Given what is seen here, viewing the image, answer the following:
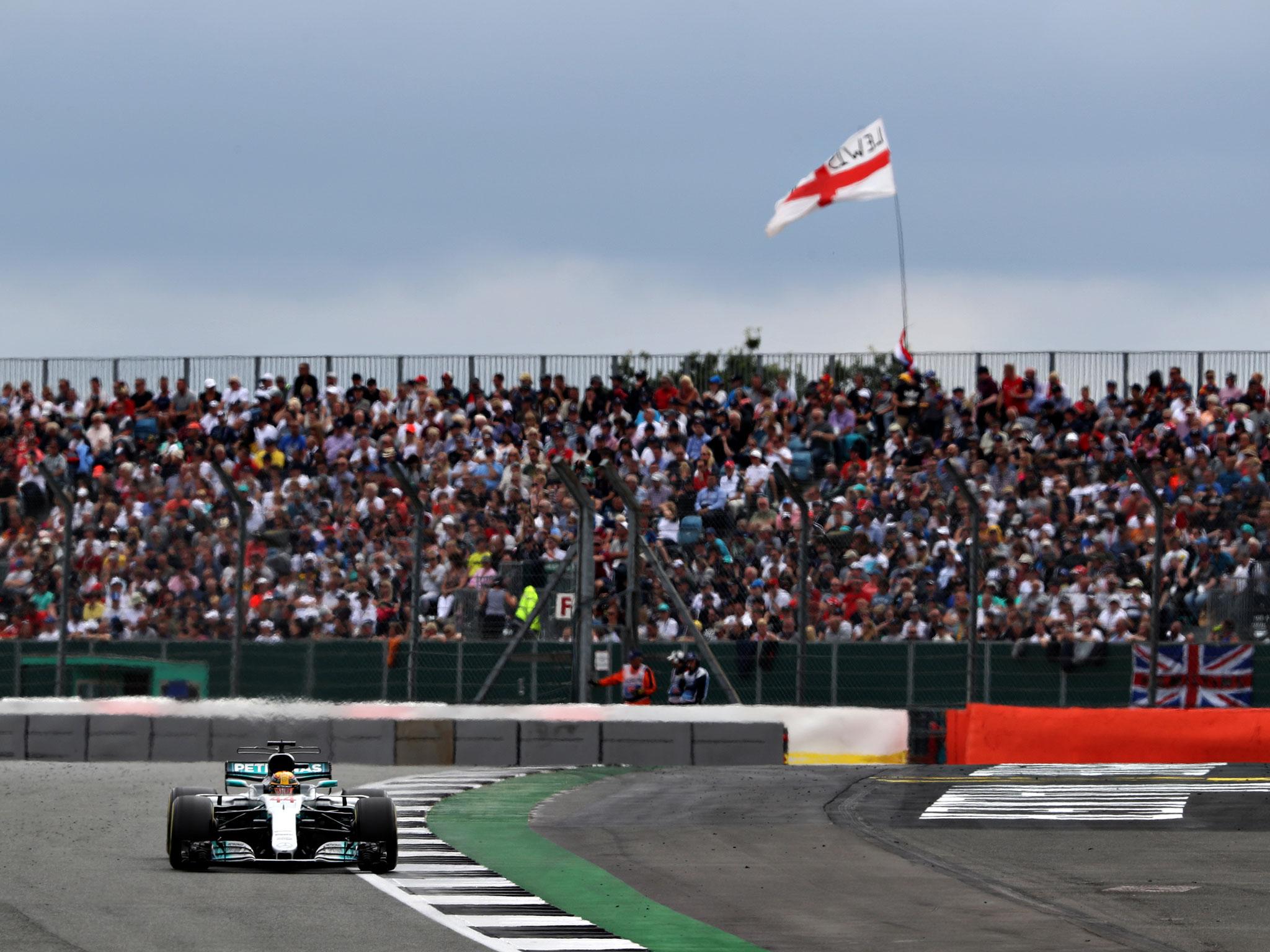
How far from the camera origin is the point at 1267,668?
16938 millimetres

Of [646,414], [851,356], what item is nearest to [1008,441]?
[646,414]

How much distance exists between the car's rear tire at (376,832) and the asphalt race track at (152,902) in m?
0.16

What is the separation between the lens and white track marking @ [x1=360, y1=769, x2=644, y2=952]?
7.82 metres

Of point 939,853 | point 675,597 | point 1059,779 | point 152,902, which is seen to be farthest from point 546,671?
point 152,902

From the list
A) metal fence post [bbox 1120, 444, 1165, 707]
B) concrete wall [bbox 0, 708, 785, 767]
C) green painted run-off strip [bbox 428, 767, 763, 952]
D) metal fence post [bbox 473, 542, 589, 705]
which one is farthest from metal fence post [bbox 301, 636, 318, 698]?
metal fence post [bbox 1120, 444, 1165, 707]

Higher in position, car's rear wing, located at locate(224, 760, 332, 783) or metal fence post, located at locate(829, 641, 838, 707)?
metal fence post, located at locate(829, 641, 838, 707)

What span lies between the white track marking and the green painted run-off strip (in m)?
0.09

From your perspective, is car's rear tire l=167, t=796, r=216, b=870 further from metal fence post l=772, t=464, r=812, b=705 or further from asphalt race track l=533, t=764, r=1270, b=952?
metal fence post l=772, t=464, r=812, b=705

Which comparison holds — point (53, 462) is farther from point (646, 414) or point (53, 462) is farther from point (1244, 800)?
point (1244, 800)

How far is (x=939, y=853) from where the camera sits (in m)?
11.3

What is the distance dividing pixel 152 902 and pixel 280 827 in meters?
1.07

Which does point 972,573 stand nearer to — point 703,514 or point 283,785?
point 703,514

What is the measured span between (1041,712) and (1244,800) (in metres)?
3.46

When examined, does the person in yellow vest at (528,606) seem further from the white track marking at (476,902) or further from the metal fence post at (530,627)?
the white track marking at (476,902)
